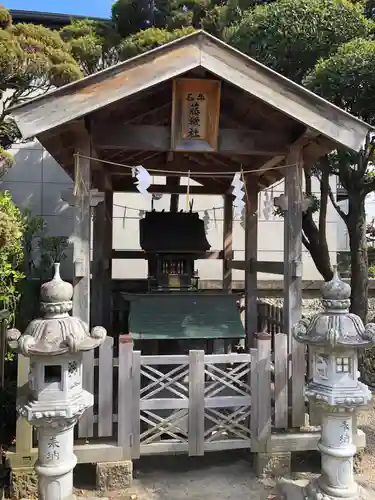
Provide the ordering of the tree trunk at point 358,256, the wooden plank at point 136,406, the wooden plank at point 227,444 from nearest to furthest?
the wooden plank at point 136,406
the wooden plank at point 227,444
the tree trunk at point 358,256

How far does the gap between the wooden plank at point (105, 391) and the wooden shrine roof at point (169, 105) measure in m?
2.14

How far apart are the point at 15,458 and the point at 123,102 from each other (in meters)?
4.06

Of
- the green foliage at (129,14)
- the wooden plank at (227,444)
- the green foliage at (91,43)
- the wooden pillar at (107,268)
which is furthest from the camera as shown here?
the green foliage at (129,14)

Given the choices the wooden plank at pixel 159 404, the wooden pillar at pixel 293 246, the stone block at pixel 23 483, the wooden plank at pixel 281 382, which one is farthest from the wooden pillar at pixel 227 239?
the stone block at pixel 23 483

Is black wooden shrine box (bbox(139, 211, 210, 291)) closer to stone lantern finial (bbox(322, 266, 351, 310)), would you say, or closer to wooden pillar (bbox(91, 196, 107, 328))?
wooden pillar (bbox(91, 196, 107, 328))

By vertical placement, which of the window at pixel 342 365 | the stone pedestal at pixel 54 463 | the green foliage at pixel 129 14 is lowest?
the stone pedestal at pixel 54 463

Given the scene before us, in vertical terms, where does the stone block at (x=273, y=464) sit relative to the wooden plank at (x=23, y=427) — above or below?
below

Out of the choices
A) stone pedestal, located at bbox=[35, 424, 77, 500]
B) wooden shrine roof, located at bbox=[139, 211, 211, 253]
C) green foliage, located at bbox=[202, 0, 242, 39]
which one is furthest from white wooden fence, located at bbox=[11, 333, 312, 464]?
green foliage, located at bbox=[202, 0, 242, 39]

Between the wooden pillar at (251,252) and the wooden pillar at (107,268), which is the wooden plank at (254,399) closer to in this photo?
the wooden pillar at (251,252)

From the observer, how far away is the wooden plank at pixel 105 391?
441 cm

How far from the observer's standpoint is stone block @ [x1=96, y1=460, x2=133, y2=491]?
14.3 feet

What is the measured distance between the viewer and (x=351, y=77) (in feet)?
20.1

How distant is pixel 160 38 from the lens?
30.1 ft

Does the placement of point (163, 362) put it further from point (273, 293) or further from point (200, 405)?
point (273, 293)
